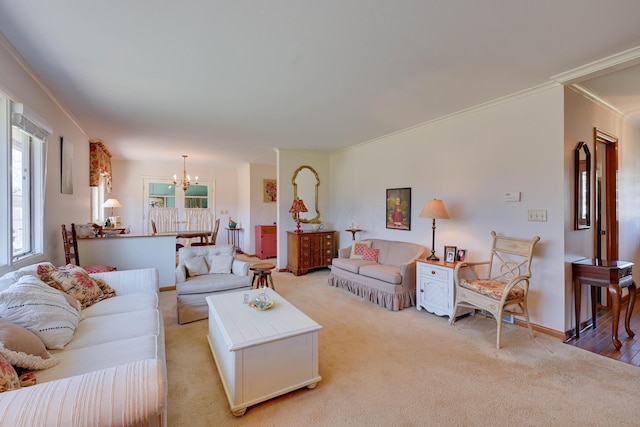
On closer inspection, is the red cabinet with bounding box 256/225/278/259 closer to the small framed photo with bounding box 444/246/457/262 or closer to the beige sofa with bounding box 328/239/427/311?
the beige sofa with bounding box 328/239/427/311

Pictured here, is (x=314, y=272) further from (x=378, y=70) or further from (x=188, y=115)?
(x=378, y=70)

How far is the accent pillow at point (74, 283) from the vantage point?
218 cm

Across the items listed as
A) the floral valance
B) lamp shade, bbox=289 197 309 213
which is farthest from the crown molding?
the floral valance

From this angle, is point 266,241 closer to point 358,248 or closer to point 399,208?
point 358,248

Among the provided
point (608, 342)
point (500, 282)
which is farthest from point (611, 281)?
point (500, 282)

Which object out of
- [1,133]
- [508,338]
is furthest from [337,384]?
[1,133]

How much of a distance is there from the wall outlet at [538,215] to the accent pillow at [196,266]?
3.79 meters

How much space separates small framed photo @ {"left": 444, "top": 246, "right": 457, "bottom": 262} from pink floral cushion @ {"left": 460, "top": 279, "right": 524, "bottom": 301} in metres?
0.39

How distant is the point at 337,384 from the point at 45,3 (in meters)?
3.06

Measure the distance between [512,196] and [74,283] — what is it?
428 centimetres

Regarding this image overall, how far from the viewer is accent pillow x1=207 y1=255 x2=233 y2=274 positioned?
3634 millimetres

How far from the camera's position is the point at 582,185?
294 cm

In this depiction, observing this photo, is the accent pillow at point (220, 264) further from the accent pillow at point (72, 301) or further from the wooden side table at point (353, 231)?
the wooden side table at point (353, 231)

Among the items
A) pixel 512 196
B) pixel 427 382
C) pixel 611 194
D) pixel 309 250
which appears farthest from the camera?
pixel 309 250
